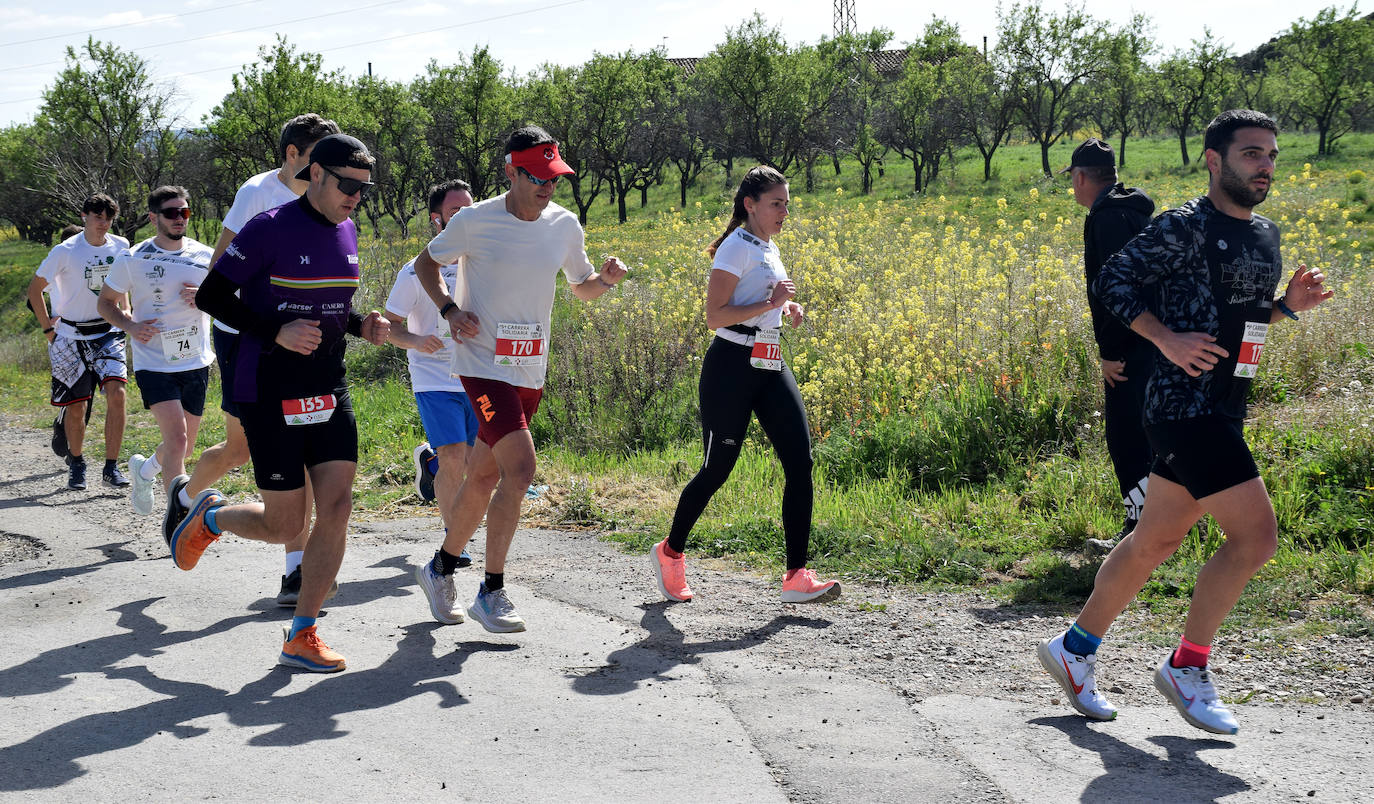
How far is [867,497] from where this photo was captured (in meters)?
7.43

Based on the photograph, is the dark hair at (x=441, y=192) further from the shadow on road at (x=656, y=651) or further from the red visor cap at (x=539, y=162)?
the shadow on road at (x=656, y=651)

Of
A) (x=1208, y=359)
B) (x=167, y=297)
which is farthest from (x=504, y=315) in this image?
(x=167, y=297)

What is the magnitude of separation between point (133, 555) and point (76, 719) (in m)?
3.18

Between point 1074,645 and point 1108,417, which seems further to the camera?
point 1108,417

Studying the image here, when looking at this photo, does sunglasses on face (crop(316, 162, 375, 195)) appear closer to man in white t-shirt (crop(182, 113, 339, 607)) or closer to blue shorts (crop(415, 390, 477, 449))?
man in white t-shirt (crop(182, 113, 339, 607))

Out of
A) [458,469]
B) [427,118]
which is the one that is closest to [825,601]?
[458,469]

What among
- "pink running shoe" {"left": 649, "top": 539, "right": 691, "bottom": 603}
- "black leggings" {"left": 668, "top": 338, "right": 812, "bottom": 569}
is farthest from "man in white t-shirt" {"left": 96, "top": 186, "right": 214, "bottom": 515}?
"black leggings" {"left": 668, "top": 338, "right": 812, "bottom": 569}

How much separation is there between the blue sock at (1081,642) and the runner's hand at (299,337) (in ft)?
10.5

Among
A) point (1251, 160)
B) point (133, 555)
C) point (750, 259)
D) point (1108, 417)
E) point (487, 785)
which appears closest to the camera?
point (487, 785)

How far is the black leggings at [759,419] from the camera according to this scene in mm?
5742

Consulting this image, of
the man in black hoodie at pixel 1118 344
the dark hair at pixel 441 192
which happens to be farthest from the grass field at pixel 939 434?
the dark hair at pixel 441 192

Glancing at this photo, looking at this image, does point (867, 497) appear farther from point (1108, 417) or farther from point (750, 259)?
point (750, 259)

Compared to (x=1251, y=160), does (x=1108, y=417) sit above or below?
below

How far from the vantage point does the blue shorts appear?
262 inches
